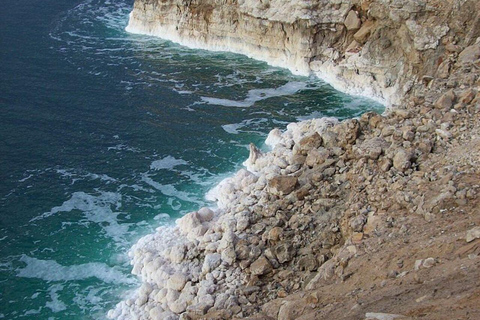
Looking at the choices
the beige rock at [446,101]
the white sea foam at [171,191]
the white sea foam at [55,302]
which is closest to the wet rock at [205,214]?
the white sea foam at [171,191]

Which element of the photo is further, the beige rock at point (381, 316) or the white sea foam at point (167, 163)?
the white sea foam at point (167, 163)

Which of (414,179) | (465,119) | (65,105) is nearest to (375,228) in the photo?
(414,179)

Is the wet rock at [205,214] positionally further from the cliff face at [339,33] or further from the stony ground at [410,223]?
the cliff face at [339,33]

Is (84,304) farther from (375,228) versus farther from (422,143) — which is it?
(422,143)

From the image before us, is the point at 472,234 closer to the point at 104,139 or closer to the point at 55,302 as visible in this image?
the point at 55,302

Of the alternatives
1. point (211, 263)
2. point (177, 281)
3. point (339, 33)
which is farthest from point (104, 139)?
point (339, 33)
